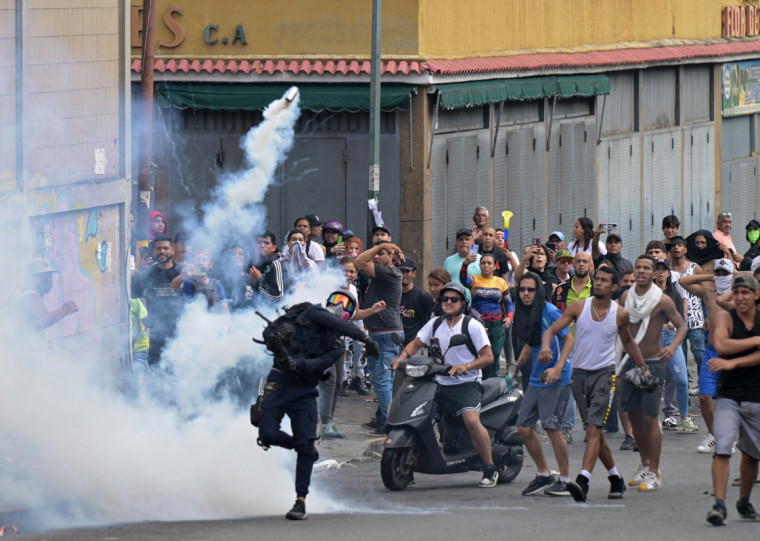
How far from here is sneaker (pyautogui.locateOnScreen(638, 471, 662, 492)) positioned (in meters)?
11.5

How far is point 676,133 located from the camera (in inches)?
1206

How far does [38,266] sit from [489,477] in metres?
3.94

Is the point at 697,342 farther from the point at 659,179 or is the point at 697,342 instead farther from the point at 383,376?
the point at 659,179

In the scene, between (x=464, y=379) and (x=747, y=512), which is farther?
(x=464, y=379)

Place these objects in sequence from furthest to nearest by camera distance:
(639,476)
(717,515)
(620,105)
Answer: (620,105) < (639,476) < (717,515)

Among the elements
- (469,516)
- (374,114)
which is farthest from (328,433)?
(374,114)

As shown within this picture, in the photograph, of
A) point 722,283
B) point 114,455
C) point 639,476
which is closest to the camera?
point 114,455

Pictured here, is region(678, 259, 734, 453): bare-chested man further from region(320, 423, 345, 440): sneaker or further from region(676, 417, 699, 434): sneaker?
region(320, 423, 345, 440): sneaker

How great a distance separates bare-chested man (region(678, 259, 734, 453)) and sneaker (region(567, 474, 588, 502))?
7.04 ft

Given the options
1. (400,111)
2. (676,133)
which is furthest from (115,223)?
(676,133)

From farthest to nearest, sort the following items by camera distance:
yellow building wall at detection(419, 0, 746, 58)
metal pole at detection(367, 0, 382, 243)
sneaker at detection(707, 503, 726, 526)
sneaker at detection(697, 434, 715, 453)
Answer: yellow building wall at detection(419, 0, 746, 58) < metal pole at detection(367, 0, 382, 243) < sneaker at detection(697, 434, 715, 453) < sneaker at detection(707, 503, 726, 526)

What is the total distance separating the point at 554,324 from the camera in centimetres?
1141

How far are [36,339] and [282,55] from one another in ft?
37.2

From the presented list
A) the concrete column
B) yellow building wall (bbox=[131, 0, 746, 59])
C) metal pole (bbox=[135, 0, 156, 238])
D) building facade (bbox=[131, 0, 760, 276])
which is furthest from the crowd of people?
yellow building wall (bbox=[131, 0, 746, 59])
